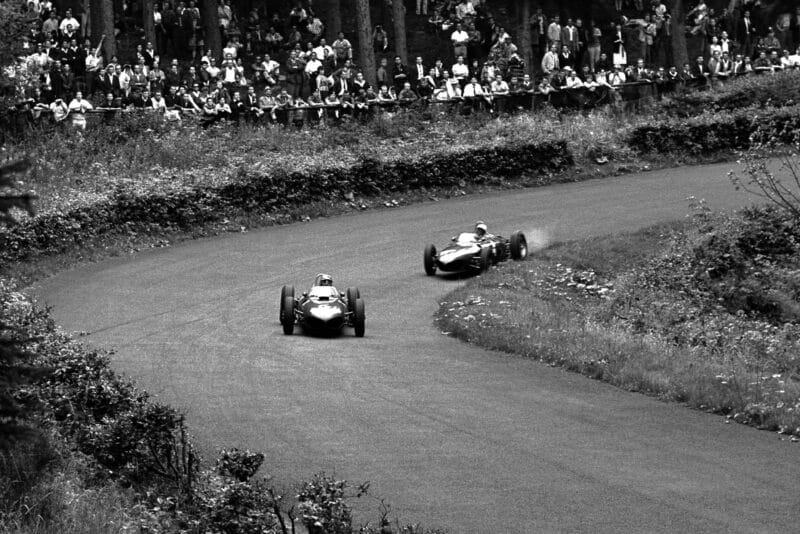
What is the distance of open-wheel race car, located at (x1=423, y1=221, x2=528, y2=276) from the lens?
1144 inches

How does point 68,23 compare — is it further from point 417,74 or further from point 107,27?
point 417,74

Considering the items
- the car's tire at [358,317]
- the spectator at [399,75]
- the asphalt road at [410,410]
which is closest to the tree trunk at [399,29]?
the spectator at [399,75]

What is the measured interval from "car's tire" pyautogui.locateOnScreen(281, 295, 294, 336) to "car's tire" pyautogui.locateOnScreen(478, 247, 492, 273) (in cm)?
741

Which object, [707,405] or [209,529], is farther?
[707,405]

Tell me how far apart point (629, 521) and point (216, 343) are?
11318mm

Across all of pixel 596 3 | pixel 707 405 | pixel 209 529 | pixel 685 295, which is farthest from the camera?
pixel 685 295

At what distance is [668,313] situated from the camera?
25484mm

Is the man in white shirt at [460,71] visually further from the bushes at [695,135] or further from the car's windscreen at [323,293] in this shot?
the car's windscreen at [323,293]

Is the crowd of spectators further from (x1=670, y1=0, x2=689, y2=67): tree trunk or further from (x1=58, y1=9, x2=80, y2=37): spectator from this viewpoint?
(x1=670, y1=0, x2=689, y2=67): tree trunk

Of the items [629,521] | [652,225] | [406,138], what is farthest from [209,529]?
[406,138]

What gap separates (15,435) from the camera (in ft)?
17.9

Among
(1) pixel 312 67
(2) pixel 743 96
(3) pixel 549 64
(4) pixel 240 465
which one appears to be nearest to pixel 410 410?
(4) pixel 240 465

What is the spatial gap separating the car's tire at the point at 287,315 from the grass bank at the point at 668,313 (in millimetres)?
3026

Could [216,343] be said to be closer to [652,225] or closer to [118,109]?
[652,225]
